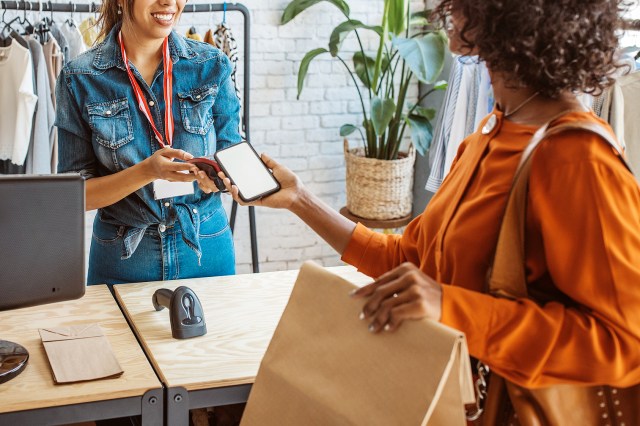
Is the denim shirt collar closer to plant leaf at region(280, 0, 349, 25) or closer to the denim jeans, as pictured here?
the denim jeans

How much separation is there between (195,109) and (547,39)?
1388mm

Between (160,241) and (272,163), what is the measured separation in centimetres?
60

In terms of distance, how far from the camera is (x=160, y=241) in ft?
7.67

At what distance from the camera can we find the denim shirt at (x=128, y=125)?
230 centimetres

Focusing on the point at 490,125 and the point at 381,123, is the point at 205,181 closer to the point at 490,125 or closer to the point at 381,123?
the point at 490,125

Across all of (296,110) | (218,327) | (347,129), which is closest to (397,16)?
(347,129)

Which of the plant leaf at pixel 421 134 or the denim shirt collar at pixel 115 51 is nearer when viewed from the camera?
the denim shirt collar at pixel 115 51

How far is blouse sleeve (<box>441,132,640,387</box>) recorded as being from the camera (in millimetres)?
1099

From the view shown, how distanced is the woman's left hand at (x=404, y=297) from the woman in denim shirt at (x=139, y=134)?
1196 millimetres

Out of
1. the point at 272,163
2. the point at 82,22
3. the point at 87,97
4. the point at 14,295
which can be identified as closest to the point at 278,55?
the point at 82,22

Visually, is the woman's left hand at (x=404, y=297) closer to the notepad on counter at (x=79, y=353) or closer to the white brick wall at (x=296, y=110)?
the notepad on counter at (x=79, y=353)

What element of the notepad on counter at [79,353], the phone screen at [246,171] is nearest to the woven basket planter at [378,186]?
the phone screen at [246,171]

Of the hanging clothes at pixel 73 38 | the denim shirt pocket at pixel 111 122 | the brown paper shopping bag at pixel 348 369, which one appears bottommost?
the brown paper shopping bag at pixel 348 369

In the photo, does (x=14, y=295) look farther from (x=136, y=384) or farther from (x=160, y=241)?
(x=160, y=241)
